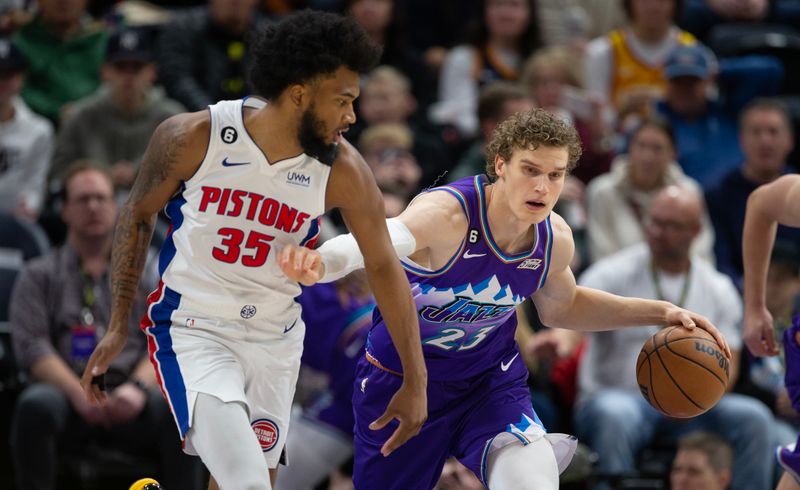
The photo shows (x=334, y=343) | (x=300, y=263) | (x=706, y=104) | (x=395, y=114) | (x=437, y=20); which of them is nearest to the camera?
(x=300, y=263)

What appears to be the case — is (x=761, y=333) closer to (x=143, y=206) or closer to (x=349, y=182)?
(x=349, y=182)

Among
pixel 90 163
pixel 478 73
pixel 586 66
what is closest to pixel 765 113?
pixel 586 66

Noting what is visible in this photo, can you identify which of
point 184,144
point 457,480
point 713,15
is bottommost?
point 457,480

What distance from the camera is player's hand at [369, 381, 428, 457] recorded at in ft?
14.3

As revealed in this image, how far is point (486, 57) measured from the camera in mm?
9398

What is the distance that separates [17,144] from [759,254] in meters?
4.95

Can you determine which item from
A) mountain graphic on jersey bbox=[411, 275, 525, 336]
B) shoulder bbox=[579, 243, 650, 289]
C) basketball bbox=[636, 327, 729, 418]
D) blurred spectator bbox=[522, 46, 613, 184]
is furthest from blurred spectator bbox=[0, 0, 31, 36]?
basketball bbox=[636, 327, 729, 418]

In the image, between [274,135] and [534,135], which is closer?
[274,135]

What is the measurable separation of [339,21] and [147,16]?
231 inches

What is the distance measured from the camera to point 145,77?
8.16 m

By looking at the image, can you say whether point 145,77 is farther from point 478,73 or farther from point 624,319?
point 624,319

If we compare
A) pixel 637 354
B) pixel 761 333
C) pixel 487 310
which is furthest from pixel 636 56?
pixel 487 310

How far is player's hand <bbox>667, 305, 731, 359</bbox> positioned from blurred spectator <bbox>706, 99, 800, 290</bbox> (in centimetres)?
345

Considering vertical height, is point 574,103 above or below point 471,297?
below
